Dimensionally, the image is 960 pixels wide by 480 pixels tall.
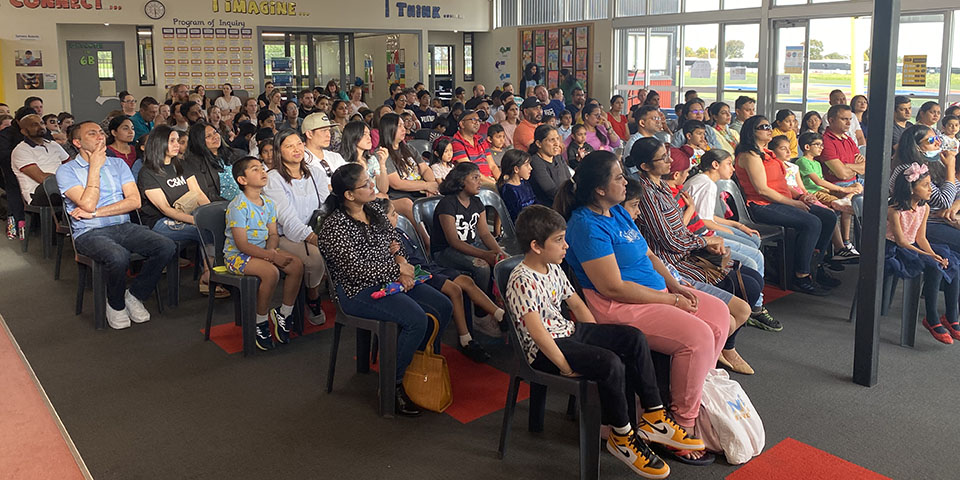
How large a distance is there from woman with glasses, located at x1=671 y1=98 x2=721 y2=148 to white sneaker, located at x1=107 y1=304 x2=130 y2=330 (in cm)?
478

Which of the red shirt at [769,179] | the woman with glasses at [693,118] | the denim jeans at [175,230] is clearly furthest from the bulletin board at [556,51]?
the denim jeans at [175,230]

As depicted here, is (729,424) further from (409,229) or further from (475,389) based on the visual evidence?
(409,229)

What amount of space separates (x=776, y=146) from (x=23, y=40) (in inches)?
493

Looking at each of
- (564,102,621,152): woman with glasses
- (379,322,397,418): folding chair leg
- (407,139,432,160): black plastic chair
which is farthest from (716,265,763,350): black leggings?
(564,102,621,152): woman with glasses

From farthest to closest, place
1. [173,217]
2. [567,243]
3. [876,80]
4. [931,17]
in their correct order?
[931,17]
[173,217]
[876,80]
[567,243]

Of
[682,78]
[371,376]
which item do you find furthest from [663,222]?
[682,78]

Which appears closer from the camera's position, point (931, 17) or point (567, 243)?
point (567, 243)

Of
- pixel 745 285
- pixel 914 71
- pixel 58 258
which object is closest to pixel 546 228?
pixel 745 285

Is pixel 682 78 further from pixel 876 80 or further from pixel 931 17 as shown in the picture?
pixel 876 80

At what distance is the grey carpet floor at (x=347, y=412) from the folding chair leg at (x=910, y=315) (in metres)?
0.08

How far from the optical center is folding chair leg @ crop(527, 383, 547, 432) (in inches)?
136

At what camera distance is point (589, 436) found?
297cm

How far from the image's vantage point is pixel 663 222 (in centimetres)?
416

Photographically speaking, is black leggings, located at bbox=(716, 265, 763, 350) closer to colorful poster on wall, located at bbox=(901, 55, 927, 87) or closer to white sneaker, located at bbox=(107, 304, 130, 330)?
white sneaker, located at bbox=(107, 304, 130, 330)
